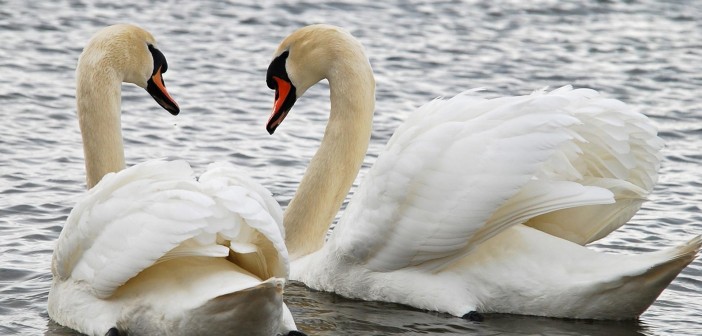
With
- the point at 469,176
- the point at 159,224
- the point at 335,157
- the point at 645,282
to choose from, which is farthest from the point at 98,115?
the point at 645,282

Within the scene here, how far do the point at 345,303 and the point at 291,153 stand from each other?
3.44 meters

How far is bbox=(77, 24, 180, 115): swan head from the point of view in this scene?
7910mm

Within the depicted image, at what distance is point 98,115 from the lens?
791 cm

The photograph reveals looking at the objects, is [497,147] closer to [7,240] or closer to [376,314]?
[376,314]

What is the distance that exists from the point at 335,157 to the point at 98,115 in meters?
1.58

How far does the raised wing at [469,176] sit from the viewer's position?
7.22 metres

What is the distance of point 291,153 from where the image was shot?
11.3 meters

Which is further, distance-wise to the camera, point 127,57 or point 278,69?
point 278,69

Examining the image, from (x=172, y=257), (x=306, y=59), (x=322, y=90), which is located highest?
(x=306, y=59)

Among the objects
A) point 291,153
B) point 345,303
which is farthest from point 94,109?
point 291,153

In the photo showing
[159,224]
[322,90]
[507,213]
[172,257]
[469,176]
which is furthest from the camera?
[322,90]

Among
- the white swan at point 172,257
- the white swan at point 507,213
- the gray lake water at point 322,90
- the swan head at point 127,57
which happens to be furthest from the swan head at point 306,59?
the white swan at point 172,257

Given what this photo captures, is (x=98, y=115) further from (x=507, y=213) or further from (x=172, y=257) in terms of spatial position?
(x=507, y=213)

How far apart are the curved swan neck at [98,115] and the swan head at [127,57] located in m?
0.01
